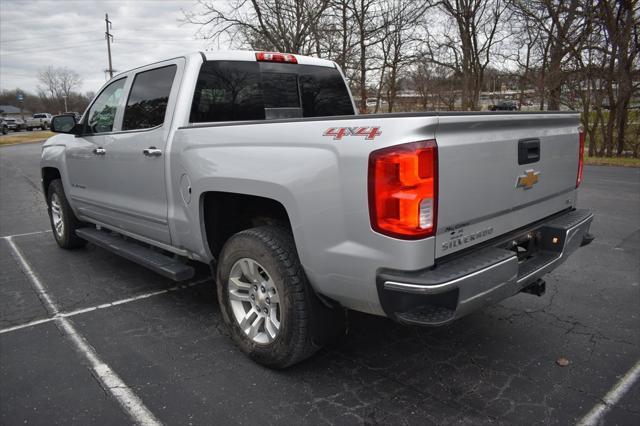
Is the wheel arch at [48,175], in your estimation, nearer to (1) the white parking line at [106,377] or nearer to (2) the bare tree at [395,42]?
(1) the white parking line at [106,377]

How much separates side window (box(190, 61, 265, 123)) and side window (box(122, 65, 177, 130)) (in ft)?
0.92

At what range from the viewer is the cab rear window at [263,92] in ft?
12.1

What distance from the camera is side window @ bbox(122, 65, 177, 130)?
149 inches

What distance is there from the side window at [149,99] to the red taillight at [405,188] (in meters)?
2.18

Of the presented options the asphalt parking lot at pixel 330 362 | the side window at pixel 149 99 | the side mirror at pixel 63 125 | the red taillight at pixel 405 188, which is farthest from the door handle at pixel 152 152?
the red taillight at pixel 405 188

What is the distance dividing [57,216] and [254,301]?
13.9 feet

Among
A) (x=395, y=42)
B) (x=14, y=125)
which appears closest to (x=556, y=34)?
(x=395, y=42)

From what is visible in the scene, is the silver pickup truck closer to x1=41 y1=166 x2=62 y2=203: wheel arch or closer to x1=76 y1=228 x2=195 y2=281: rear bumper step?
x1=76 y1=228 x2=195 y2=281: rear bumper step

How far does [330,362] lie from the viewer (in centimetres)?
308

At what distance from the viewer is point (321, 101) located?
14.8 feet

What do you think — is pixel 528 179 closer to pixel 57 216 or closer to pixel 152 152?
pixel 152 152

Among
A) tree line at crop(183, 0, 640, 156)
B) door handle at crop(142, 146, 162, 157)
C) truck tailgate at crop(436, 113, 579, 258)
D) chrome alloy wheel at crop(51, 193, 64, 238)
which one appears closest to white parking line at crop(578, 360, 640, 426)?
truck tailgate at crop(436, 113, 579, 258)

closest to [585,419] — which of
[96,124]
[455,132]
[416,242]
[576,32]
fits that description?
[416,242]

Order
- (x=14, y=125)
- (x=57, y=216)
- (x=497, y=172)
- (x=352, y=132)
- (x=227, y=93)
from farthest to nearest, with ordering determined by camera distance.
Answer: (x=14, y=125) → (x=57, y=216) → (x=227, y=93) → (x=497, y=172) → (x=352, y=132)
